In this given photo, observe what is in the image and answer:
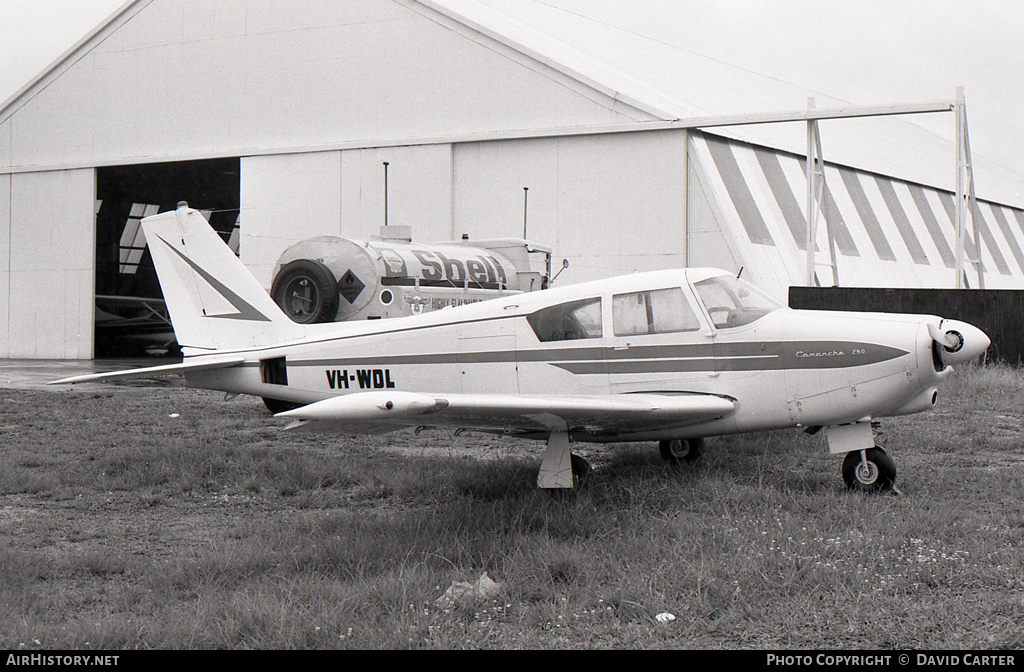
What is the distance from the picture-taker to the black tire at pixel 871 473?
21.5ft

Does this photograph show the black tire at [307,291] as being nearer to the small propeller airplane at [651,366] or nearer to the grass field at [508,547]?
the grass field at [508,547]

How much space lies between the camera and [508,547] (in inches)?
209

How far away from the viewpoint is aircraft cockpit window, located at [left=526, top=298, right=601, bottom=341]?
282 inches

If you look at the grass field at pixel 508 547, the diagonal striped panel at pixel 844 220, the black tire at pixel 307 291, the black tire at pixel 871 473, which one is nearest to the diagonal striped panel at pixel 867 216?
the diagonal striped panel at pixel 844 220

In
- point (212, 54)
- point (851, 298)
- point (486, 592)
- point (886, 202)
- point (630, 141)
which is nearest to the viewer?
point (486, 592)

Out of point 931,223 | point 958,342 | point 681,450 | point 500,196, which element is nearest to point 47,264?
point 500,196

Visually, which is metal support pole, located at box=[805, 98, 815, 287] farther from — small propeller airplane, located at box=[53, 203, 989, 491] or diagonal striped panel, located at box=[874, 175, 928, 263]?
small propeller airplane, located at box=[53, 203, 989, 491]

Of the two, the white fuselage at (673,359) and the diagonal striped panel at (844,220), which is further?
the diagonal striped panel at (844,220)

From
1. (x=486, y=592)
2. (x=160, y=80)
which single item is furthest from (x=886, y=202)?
(x=486, y=592)

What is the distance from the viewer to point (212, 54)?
69.6ft

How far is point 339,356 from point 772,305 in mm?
3576

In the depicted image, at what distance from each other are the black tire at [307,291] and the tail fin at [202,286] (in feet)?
10.1

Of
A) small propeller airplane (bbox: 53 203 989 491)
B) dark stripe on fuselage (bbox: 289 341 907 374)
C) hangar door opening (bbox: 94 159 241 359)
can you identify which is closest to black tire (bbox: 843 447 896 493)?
small propeller airplane (bbox: 53 203 989 491)
